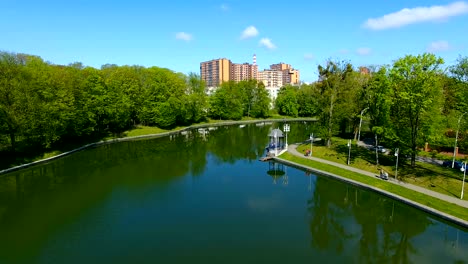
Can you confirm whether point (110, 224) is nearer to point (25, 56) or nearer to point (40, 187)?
point (40, 187)

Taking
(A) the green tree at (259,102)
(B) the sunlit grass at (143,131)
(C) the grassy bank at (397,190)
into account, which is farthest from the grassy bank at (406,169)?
(A) the green tree at (259,102)

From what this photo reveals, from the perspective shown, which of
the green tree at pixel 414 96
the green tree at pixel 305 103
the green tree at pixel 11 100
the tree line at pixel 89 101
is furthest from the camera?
the green tree at pixel 305 103

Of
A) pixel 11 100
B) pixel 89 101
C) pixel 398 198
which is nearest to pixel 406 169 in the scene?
pixel 398 198

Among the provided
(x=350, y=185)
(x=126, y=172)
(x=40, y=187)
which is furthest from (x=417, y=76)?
(x=40, y=187)

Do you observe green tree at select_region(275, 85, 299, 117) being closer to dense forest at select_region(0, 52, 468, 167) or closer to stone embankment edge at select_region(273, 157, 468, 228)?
dense forest at select_region(0, 52, 468, 167)

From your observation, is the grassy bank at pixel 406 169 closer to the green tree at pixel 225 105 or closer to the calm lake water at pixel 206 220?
the calm lake water at pixel 206 220

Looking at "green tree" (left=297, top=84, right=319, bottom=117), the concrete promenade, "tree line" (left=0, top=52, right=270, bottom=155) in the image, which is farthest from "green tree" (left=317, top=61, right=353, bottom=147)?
"green tree" (left=297, top=84, right=319, bottom=117)
